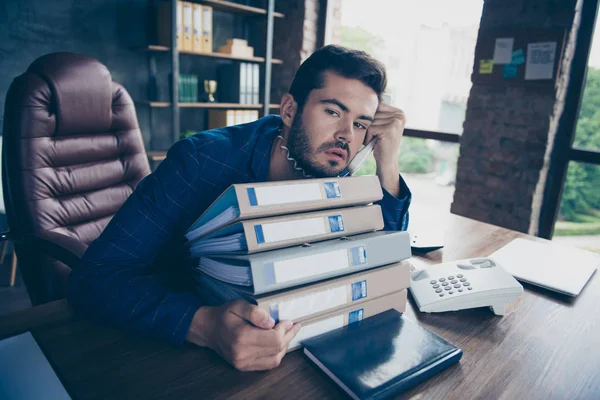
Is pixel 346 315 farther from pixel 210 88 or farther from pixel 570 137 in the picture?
pixel 210 88

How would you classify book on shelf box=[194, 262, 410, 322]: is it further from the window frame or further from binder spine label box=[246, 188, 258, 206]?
the window frame

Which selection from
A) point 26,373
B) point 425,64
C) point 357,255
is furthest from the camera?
point 425,64

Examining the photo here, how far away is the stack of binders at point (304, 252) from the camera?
61cm

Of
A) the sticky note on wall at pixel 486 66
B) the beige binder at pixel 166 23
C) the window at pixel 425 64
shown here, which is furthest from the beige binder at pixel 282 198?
the beige binder at pixel 166 23

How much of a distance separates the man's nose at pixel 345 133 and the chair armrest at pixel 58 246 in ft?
2.67

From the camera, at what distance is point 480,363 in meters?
0.67

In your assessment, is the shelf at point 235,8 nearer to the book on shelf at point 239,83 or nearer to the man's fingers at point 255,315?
the book on shelf at point 239,83

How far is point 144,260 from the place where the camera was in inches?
34.1

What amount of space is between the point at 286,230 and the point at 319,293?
11 cm

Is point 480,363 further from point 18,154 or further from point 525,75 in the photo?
point 525,75

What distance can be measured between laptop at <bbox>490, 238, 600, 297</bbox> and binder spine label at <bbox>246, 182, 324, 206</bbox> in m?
0.64

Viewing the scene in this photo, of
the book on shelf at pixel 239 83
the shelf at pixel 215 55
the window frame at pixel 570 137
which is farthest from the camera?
the book on shelf at pixel 239 83

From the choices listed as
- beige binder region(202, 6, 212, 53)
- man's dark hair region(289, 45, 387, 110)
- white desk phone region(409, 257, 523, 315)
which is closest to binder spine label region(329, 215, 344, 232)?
white desk phone region(409, 257, 523, 315)

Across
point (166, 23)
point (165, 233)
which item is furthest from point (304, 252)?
point (166, 23)
